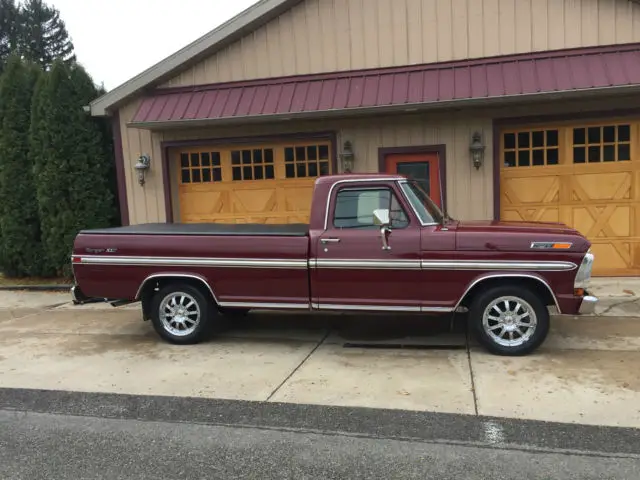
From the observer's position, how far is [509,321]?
566cm

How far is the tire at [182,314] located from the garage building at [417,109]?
151 inches

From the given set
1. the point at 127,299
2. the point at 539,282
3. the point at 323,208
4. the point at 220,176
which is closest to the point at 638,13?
the point at 539,282

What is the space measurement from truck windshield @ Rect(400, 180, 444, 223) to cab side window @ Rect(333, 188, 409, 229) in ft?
0.49

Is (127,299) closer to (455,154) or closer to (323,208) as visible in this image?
(323,208)

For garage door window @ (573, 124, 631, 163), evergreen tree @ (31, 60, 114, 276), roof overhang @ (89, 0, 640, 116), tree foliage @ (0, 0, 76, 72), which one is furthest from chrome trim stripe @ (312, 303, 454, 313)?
tree foliage @ (0, 0, 76, 72)

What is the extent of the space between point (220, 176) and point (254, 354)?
508cm

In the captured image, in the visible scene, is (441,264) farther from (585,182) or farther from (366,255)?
(585,182)

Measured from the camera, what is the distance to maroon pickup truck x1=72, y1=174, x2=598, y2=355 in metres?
5.55

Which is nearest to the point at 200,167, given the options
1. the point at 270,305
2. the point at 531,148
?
the point at 270,305

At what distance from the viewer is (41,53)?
48.7 metres

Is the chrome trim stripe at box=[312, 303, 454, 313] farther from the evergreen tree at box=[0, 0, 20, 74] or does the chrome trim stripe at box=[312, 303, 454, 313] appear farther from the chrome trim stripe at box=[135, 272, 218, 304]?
the evergreen tree at box=[0, 0, 20, 74]

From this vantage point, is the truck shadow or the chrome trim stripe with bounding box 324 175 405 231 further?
the truck shadow

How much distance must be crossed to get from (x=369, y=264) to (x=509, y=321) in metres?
1.56

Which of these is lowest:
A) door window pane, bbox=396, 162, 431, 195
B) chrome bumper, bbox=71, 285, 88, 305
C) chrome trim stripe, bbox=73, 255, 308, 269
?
chrome bumper, bbox=71, 285, 88, 305
